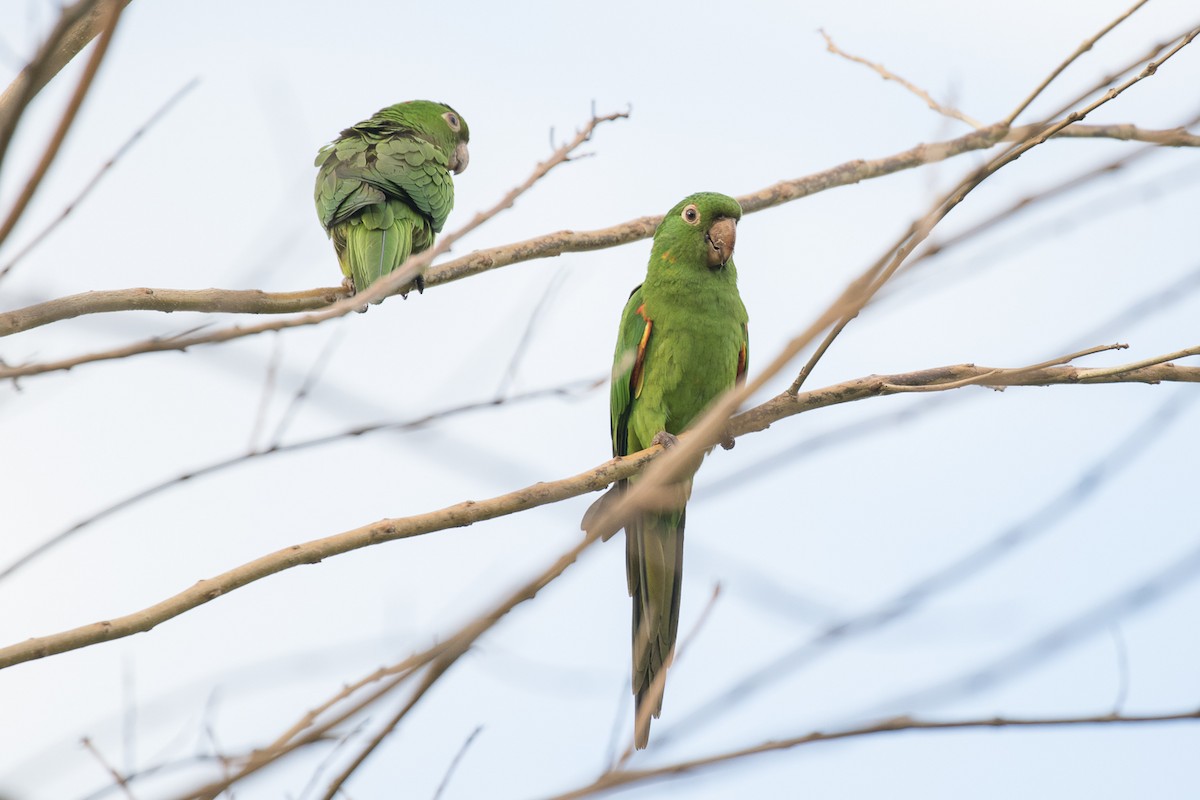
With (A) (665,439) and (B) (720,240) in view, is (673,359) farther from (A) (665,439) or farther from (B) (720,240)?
(B) (720,240)

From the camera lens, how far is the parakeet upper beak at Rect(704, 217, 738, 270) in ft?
15.8

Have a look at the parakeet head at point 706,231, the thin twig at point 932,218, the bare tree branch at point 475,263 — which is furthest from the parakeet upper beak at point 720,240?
the thin twig at point 932,218

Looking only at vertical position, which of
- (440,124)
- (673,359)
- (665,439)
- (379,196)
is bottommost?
(665,439)

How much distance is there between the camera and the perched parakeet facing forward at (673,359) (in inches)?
188

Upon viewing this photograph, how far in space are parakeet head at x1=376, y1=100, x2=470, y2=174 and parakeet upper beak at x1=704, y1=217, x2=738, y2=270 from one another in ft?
7.07

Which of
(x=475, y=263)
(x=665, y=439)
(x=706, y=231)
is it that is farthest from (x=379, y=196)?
(x=665, y=439)

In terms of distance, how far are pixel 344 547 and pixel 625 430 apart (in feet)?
7.64

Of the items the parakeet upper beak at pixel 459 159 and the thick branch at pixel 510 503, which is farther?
the parakeet upper beak at pixel 459 159

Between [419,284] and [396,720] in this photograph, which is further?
[419,284]

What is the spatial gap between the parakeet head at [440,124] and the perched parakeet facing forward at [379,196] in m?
0.39

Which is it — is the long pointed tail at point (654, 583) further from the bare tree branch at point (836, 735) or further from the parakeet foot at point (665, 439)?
the bare tree branch at point (836, 735)

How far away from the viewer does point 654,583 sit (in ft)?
15.8

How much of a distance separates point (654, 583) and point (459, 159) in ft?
10.0

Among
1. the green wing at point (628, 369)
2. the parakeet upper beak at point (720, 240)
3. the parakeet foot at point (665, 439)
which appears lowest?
the parakeet foot at point (665, 439)
